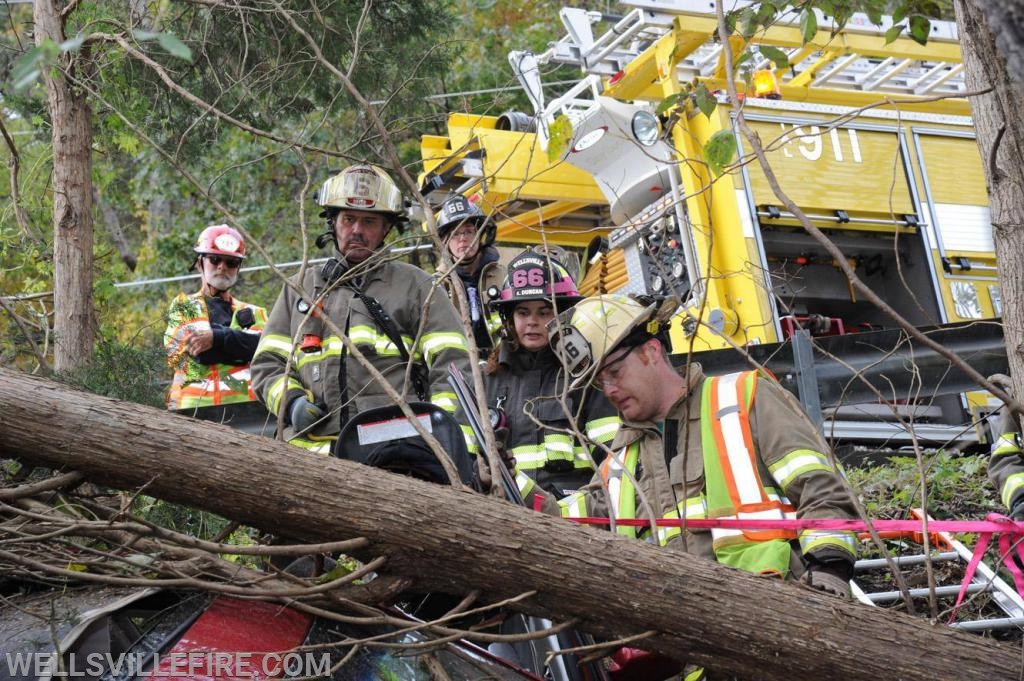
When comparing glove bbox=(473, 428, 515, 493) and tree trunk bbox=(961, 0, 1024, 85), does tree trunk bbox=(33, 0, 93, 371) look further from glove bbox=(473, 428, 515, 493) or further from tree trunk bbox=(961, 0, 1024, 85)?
tree trunk bbox=(961, 0, 1024, 85)

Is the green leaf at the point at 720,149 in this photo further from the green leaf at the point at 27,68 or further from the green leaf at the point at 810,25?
the green leaf at the point at 27,68

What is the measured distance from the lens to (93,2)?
18.3 ft

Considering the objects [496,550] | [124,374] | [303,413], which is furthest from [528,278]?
[496,550]

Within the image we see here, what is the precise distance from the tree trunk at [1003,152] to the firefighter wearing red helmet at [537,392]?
6.46 ft

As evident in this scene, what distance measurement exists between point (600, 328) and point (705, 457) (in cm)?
62

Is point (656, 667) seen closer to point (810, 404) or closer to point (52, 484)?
point (52, 484)

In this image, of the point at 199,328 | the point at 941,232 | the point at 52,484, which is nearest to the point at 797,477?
the point at 52,484

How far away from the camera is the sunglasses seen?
614 centimetres

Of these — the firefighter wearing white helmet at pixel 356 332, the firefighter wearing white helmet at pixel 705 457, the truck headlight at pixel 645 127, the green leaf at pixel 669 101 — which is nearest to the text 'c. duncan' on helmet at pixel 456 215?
the firefighter wearing white helmet at pixel 356 332

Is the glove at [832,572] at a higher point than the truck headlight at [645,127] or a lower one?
lower

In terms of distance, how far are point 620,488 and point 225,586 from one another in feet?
5.54

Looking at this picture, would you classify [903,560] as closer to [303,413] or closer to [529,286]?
[529,286]

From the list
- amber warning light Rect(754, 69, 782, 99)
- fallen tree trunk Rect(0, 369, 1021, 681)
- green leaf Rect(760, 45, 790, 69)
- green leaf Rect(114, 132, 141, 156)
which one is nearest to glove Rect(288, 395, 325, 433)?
fallen tree trunk Rect(0, 369, 1021, 681)

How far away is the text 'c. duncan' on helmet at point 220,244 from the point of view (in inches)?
241
